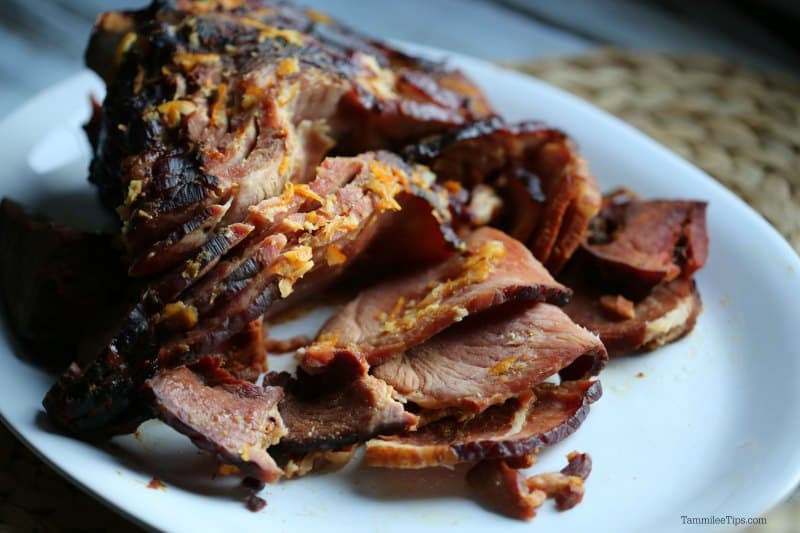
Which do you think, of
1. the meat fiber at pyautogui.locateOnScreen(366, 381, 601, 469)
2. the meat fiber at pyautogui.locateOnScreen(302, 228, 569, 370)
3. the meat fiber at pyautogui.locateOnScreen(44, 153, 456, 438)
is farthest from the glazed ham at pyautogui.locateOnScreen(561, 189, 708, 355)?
the meat fiber at pyautogui.locateOnScreen(44, 153, 456, 438)

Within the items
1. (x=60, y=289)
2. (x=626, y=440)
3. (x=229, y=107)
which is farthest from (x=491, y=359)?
(x=60, y=289)

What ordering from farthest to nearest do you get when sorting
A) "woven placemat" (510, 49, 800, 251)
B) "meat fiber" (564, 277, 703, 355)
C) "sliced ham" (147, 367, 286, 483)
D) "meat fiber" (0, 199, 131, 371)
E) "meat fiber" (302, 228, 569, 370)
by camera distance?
"woven placemat" (510, 49, 800, 251) → "meat fiber" (564, 277, 703, 355) → "meat fiber" (0, 199, 131, 371) → "meat fiber" (302, 228, 569, 370) → "sliced ham" (147, 367, 286, 483)

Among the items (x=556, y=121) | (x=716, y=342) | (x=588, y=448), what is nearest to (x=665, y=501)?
(x=588, y=448)

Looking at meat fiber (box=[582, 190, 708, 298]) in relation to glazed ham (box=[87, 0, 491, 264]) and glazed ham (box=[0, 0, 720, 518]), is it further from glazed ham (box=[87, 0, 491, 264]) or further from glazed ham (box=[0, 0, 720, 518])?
glazed ham (box=[87, 0, 491, 264])

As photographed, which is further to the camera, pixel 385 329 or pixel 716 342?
pixel 716 342

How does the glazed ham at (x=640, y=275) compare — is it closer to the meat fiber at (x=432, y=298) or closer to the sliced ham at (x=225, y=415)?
the meat fiber at (x=432, y=298)

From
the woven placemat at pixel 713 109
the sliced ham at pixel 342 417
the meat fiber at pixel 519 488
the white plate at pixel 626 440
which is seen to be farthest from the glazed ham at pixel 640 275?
the sliced ham at pixel 342 417

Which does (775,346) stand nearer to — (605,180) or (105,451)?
(605,180)
